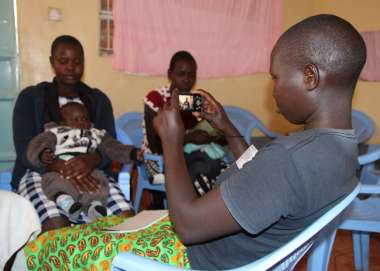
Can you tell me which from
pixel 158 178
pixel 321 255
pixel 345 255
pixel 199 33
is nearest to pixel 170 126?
pixel 321 255

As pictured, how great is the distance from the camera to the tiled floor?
263 centimetres

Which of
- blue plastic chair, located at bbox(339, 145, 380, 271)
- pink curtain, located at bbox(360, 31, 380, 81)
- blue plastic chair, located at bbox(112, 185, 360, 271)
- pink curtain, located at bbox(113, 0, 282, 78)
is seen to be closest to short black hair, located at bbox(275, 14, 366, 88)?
blue plastic chair, located at bbox(112, 185, 360, 271)

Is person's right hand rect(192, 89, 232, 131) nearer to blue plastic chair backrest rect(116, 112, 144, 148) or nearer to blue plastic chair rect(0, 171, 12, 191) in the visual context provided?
blue plastic chair rect(0, 171, 12, 191)

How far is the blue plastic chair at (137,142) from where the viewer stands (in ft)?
8.15

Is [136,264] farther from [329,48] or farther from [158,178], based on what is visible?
[158,178]

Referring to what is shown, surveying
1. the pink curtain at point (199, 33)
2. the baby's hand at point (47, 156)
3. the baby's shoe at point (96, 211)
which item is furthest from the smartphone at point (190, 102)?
the pink curtain at point (199, 33)

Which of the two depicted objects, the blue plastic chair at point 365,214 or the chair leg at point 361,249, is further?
the chair leg at point 361,249

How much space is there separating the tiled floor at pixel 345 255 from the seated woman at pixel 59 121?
1.40 metres

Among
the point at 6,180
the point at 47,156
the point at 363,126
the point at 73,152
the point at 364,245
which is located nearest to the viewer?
the point at 47,156

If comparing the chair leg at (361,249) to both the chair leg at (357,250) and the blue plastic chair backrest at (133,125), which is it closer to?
the chair leg at (357,250)

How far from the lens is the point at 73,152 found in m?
2.10

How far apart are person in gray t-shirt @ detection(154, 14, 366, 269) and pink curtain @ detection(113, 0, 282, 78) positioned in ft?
8.52

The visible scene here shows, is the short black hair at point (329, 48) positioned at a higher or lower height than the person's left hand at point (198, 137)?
higher

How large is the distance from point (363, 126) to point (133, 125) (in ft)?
6.38
